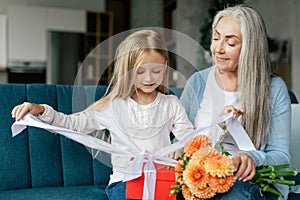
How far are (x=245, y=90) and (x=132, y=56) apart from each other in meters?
0.48

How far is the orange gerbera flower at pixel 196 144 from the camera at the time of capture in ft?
4.02

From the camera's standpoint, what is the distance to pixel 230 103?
5.38 feet

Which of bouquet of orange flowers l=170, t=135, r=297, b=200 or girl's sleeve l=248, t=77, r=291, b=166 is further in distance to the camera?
girl's sleeve l=248, t=77, r=291, b=166

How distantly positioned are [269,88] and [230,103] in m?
0.15

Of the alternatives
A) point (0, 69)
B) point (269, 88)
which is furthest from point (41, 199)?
point (0, 69)

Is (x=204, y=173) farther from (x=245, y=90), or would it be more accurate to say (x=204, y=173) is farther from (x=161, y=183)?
(x=245, y=90)

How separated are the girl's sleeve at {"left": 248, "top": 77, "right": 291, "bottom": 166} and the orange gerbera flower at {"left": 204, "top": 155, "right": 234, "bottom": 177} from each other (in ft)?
0.96

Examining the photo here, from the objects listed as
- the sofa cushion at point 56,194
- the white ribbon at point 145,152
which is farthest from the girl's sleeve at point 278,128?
the sofa cushion at point 56,194

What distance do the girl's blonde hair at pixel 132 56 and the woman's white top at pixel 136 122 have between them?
0.15ft

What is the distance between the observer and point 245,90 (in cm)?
160

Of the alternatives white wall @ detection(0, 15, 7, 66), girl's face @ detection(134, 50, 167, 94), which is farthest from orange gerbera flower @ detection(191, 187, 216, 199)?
white wall @ detection(0, 15, 7, 66)

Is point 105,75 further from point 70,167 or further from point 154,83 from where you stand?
point 70,167

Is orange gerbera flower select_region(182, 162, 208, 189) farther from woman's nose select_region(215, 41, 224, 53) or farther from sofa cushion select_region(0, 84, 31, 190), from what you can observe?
sofa cushion select_region(0, 84, 31, 190)

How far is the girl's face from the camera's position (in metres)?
1.31
